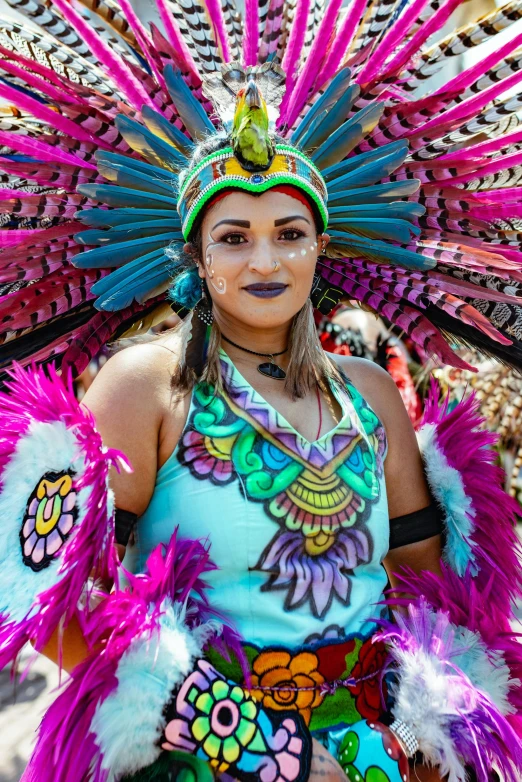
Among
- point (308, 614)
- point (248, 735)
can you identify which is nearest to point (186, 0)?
point (308, 614)

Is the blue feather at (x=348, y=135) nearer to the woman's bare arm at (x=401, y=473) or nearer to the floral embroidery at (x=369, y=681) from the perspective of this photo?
the woman's bare arm at (x=401, y=473)

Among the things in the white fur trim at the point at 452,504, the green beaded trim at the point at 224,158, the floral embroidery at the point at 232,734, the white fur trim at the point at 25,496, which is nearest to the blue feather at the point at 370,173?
the green beaded trim at the point at 224,158

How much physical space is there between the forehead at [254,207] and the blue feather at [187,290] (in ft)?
0.50

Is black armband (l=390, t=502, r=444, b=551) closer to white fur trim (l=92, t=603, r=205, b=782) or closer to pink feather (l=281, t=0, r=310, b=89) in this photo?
white fur trim (l=92, t=603, r=205, b=782)

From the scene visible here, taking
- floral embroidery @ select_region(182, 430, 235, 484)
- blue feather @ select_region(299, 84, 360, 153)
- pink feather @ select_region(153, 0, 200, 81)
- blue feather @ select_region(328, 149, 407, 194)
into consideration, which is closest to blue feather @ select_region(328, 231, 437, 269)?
blue feather @ select_region(328, 149, 407, 194)

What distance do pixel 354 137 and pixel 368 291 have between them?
1.31 feet

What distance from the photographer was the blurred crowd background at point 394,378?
3293mm

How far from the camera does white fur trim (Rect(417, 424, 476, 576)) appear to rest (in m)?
1.95

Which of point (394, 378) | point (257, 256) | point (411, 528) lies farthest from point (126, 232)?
point (394, 378)

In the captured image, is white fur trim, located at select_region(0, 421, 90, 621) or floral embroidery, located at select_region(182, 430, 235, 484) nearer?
white fur trim, located at select_region(0, 421, 90, 621)

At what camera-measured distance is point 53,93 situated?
1882 millimetres

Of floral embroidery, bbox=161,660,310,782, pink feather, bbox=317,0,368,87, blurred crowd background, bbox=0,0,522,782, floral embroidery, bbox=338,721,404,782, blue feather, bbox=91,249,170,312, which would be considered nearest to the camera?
floral embroidery, bbox=161,660,310,782

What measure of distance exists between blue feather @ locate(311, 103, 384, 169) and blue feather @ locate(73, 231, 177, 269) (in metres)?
0.41

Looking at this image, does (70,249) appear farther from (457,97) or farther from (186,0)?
(457,97)
